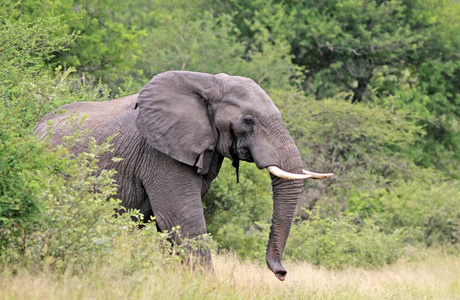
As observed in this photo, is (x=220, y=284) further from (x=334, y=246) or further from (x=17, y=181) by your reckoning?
(x=334, y=246)

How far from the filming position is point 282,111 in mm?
18562

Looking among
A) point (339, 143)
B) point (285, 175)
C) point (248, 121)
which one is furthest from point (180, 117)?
point (339, 143)

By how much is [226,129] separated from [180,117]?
0.54 metres

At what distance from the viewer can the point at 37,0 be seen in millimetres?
19219

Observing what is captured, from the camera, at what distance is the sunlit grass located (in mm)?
5668

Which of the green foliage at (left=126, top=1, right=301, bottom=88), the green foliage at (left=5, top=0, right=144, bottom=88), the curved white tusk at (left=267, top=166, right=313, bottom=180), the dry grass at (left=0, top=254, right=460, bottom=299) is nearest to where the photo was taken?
the dry grass at (left=0, top=254, right=460, bottom=299)

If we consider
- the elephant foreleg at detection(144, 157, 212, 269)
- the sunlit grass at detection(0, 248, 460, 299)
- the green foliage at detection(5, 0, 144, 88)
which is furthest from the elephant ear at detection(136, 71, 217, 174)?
the green foliage at detection(5, 0, 144, 88)

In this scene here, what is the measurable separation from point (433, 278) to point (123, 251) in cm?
685

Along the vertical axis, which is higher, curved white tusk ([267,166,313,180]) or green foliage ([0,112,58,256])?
green foliage ([0,112,58,256])

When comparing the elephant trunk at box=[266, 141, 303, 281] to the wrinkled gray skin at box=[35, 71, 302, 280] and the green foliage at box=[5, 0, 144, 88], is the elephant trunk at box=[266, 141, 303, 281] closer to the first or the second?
the wrinkled gray skin at box=[35, 71, 302, 280]

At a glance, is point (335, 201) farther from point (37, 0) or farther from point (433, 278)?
point (37, 0)

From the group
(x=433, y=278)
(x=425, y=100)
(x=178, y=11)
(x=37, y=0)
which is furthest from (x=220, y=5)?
(x=433, y=278)

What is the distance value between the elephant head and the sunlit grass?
0.70 metres

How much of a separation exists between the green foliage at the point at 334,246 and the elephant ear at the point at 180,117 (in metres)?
4.94
